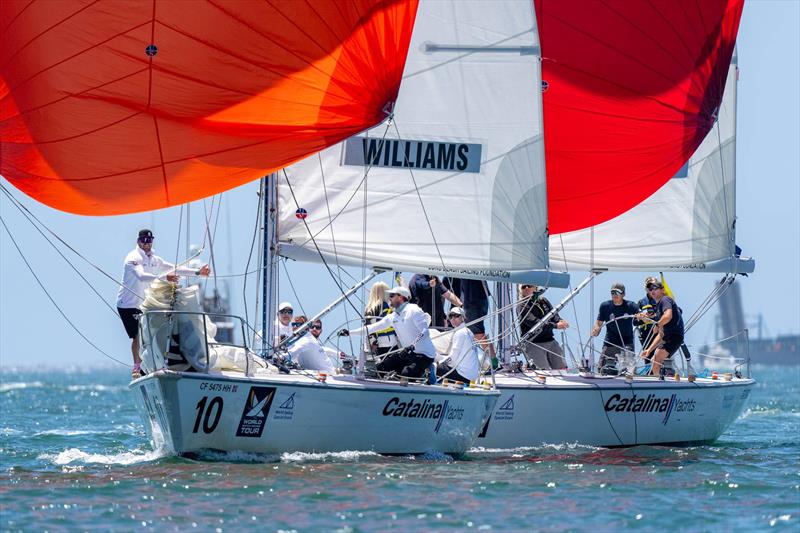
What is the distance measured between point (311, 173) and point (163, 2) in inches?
124

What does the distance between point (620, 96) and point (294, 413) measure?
26.6 feet

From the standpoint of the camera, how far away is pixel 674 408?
20.0 meters

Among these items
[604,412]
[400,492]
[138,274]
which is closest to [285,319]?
[138,274]

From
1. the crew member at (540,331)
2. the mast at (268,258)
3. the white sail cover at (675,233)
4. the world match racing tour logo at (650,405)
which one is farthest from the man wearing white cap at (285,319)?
the white sail cover at (675,233)

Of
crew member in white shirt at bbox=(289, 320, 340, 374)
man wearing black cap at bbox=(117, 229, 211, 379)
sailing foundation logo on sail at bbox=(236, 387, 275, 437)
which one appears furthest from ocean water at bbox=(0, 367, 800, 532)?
man wearing black cap at bbox=(117, 229, 211, 379)

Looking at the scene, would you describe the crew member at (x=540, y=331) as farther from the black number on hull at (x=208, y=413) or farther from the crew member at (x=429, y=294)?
the black number on hull at (x=208, y=413)

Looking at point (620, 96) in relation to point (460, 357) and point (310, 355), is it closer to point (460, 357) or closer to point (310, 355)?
point (460, 357)

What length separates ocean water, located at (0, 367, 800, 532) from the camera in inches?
471

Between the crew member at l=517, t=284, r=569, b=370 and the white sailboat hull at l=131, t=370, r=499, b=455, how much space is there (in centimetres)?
360

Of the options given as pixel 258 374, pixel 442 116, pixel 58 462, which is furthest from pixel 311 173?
pixel 58 462

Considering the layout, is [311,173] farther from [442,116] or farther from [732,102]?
[732,102]

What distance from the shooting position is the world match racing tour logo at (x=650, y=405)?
62.6ft

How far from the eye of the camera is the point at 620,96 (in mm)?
20609

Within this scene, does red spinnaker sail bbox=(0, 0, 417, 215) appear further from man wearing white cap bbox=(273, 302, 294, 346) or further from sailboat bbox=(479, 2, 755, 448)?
sailboat bbox=(479, 2, 755, 448)
